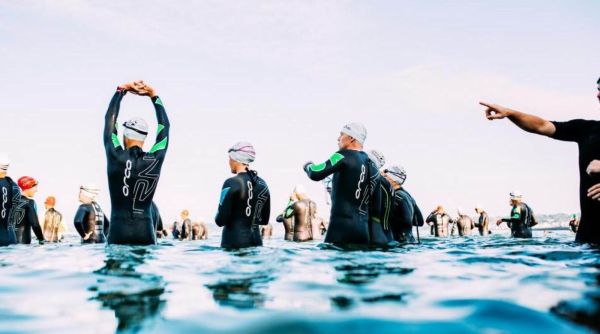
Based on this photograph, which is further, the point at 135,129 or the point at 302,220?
the point at 302,220

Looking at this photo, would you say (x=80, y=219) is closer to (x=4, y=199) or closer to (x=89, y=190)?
(x=89, y=190)

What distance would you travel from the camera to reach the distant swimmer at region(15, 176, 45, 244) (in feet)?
38.0

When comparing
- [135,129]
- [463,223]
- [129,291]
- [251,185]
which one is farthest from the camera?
[463,223]

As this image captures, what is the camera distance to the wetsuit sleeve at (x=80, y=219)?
11.7 m

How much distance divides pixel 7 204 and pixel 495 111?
28.7 feet

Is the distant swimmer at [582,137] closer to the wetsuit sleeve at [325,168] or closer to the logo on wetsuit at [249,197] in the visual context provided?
the wetsuit sleeve at [325,168]

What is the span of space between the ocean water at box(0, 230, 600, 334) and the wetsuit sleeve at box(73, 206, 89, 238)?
21.3ft

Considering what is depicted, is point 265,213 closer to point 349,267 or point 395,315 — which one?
point 349,267

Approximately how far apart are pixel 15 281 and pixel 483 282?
3.77 metres

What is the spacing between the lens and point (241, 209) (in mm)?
7574

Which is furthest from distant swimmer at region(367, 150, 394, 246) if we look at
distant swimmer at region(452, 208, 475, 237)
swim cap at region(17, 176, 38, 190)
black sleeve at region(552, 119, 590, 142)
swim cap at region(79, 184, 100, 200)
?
distant swimmer at region(452, 208, 475, 237)

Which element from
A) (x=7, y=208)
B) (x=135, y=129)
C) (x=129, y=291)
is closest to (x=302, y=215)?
(x=7, y=208)

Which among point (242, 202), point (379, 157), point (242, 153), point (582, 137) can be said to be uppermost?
point (379, 157)

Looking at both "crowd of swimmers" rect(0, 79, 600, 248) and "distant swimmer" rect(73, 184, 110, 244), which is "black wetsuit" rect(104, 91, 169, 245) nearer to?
"crowd of swimmers" rect(0, 79, 600, 248)
